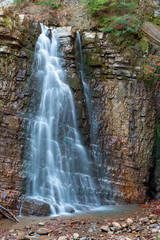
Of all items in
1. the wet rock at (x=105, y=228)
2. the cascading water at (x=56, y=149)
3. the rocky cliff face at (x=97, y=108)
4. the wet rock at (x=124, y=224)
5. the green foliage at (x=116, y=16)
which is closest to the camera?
the wet rock at (x=105, y=228)

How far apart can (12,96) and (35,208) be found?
13.3 feet

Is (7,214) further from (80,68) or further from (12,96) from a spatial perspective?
(80,68)

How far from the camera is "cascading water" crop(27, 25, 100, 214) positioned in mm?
7852

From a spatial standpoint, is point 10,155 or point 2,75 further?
point 2,75

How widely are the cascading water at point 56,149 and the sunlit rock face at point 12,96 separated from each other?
0.49m

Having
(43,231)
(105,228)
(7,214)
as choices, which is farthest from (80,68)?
(43,231)

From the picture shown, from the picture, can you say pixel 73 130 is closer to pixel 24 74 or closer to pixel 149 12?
pixel 24 74

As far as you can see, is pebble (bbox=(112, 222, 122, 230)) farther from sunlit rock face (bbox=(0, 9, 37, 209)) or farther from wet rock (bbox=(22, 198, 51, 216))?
sunlit rock face (bbox=(0, 9, 37, 209))

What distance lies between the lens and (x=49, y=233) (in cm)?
554

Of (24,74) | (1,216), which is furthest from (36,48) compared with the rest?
(1,216)

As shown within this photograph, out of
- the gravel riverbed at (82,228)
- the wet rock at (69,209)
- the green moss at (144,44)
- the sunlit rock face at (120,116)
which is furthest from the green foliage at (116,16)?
the gravel riverbed at (82,228)

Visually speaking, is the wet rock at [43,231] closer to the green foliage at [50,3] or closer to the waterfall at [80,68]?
the waterfall at [80,68]

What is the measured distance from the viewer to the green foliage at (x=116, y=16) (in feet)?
34.9

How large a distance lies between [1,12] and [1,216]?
7.27m
